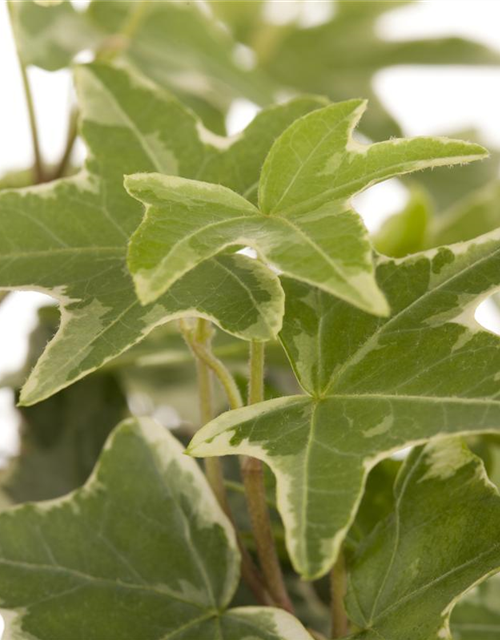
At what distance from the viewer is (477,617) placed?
523mm

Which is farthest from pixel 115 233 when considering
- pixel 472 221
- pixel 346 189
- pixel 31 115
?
pixel 472 221

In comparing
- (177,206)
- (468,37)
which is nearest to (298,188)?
(177,206)

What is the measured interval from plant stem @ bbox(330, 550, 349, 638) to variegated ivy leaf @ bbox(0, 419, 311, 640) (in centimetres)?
5

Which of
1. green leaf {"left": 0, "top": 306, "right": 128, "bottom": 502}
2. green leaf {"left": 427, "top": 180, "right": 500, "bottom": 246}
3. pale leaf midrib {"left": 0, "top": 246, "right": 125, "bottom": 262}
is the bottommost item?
green leaf {"left": 0, "top": 306, "right": 128, "bottom": 502}

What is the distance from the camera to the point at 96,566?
0.45 meters

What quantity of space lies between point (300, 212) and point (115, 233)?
0.12m

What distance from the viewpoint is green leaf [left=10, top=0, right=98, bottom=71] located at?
663 millimetres

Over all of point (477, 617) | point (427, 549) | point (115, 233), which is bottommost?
point (477, 617)

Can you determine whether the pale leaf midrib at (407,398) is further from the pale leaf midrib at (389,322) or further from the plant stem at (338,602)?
the plant stem at (338,602)

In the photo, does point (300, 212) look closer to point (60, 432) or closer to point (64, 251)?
point (64, 251)

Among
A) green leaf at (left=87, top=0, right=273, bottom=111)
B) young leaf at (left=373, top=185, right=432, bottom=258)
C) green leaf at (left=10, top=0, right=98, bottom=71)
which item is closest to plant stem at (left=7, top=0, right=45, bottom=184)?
green leaf at (left=10, top=0, right=98, bottom=71)

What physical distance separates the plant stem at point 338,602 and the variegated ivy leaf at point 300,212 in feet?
0.62

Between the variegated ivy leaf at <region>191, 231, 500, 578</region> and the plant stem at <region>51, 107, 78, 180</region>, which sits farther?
the plant stem at <region>51, 107, 78, 180</region>

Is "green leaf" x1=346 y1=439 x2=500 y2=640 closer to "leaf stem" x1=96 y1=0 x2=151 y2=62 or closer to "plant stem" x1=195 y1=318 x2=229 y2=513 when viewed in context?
"plant stem" x1=195 y1=318 x2=229 y2=513
